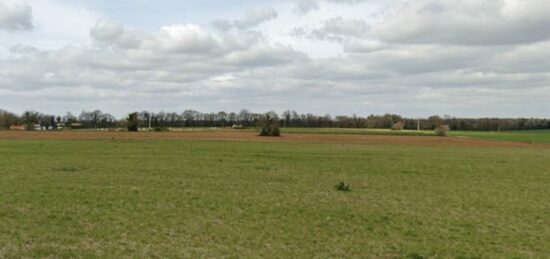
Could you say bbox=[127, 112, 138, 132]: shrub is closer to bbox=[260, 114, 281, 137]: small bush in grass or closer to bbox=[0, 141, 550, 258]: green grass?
bbox=[260, 114, 281, 137]: small bush in grass

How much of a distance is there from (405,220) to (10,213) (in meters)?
9.91

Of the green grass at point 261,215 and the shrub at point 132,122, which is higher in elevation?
the shrub at point 132,122

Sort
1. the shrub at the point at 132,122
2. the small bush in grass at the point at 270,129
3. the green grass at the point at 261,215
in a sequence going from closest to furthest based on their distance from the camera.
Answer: the green grass at the point at 261,215, the small bush in grass at the point at 270,129, the shrub at the point at 132,122

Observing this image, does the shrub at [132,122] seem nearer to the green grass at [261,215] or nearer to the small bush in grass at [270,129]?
the small bush in grass at [270,129]

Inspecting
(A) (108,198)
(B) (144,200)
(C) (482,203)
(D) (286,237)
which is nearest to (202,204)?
(B) (144,200)

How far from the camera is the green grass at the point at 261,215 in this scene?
386 inches

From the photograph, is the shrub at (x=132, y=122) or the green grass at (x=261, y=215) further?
the shrub at (x=132, y=122)

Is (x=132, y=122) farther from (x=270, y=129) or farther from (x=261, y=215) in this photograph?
(x=261, y=215)

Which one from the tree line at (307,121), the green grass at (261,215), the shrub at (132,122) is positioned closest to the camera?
the green grass at (261,215)

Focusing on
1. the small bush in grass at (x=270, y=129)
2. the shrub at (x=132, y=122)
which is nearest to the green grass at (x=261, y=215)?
the small bush in grass at (x=270, y=129)

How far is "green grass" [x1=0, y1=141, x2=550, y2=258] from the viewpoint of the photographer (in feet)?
32.1

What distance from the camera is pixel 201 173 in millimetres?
23844

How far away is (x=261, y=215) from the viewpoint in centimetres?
Answer: 1327

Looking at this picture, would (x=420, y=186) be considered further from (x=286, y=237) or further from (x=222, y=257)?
(x=222, y=257)
